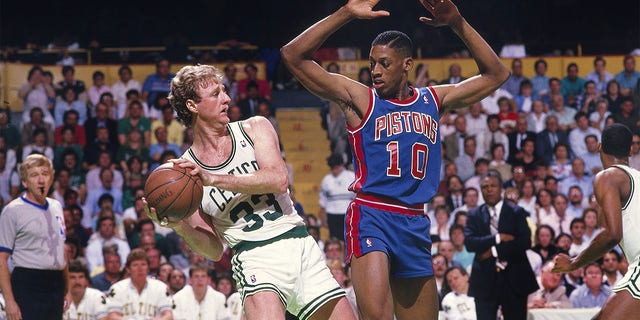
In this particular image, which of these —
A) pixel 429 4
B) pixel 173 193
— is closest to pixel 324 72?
pixel 429 4

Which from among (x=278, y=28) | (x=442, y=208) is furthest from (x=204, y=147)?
(x=278, y=28)

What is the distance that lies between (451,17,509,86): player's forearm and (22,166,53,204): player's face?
13.2 ft

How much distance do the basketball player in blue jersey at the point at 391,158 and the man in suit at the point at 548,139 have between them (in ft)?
30.2

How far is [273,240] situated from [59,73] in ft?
42.2

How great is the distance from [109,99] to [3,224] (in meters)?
7.44

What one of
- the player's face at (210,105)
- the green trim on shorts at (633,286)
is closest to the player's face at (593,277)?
the green trim on shorts at (633,286)

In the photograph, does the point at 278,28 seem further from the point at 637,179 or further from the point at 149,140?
the point at 637,179

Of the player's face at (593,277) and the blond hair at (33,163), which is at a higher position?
the blond hair at (33,163)

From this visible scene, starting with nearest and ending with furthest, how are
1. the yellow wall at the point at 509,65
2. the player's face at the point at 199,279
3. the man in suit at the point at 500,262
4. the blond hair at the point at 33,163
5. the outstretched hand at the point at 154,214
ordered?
the outstretched hand at the point at 154,214 → the blond hair at the point at 33,163 → the man in suit at the point at 500,262 → the player's face at the point at 199,279 → the yellow wall at the point at 509,65

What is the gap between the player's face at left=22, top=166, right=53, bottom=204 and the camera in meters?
8.01

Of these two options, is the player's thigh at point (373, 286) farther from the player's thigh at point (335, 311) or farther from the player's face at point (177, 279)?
the player's face at point (177, 279)

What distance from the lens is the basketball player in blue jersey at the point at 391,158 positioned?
555cm

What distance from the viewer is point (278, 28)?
20094 mm

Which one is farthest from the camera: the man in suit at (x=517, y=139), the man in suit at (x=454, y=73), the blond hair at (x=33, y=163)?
the man in suit at (x=454, y=73)
